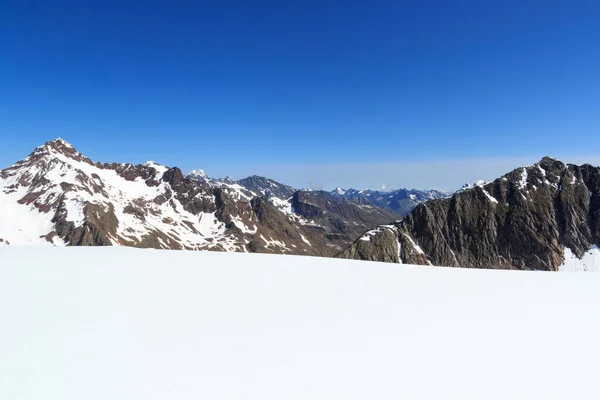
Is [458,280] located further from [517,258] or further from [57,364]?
[517,258]

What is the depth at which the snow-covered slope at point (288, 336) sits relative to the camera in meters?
4.10

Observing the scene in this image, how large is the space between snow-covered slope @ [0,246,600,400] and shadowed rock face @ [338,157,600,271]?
4403 inches

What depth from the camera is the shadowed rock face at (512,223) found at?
406ft

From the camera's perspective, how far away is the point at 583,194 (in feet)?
420

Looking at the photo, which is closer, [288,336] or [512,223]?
[288,336]

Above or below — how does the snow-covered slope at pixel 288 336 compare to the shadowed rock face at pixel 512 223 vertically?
below

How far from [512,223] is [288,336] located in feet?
502

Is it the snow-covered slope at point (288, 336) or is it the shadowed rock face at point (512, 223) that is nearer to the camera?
the snow-covered slope at point (288, 336)

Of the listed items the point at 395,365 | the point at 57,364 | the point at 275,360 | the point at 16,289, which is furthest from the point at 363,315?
the point at 16,289

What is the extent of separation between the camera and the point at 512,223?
129625 mm

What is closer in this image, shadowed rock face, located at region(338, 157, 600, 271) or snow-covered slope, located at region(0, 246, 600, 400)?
snow-covered slope, located at region(0, 246, 600, 400)

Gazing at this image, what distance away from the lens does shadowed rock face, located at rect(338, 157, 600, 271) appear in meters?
124

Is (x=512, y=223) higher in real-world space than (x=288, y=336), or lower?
higher

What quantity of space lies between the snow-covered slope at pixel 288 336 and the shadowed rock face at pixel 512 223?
11183cm
